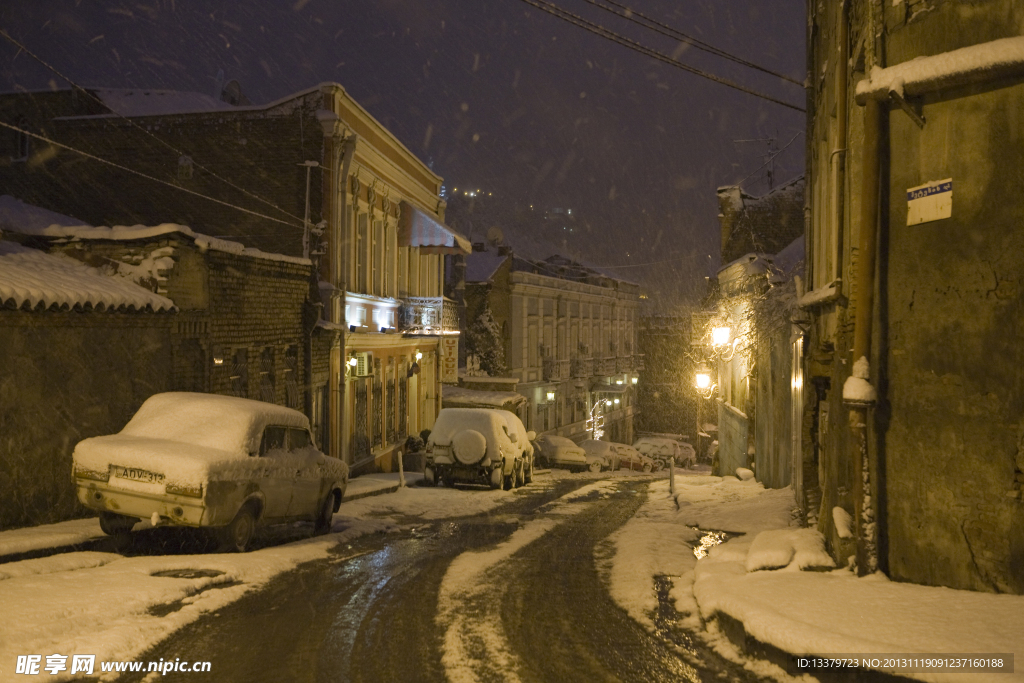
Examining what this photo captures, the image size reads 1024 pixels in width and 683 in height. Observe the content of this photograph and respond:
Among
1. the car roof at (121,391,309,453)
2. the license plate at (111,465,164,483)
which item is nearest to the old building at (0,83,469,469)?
the car roof at (121,391,309,453)

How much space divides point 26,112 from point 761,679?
25.4 meters

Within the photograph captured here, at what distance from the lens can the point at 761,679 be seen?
6.45 metres

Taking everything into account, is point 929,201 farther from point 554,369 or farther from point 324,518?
point 554,369

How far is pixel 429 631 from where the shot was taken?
24.4 feet

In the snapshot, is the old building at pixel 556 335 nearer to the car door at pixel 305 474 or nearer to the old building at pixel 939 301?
the car door at pixel 305 474

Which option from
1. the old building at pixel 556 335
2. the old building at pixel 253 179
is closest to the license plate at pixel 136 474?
the old building at pixel 253 179

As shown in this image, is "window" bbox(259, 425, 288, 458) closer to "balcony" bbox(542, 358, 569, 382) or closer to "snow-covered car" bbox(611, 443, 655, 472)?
"snow-covered car" bbox(611, 443, 655, 472)

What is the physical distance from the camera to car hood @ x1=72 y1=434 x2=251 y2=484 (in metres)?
9.54

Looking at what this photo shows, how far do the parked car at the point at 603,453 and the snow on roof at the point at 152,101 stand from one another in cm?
2070

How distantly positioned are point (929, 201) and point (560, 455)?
28824mm

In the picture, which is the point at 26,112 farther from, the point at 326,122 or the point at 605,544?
the point at 605,544

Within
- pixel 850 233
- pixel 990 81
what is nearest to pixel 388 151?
pixel 850 233

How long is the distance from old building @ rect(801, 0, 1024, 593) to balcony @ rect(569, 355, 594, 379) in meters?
Result: 46.6

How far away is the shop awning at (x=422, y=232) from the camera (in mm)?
29500
